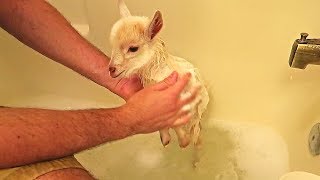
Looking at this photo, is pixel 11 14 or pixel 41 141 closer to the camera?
pixel 41 141

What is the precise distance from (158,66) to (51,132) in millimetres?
251

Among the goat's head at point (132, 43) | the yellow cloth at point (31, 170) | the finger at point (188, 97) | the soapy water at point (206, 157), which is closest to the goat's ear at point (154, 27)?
the goat's head at point (132, 43)

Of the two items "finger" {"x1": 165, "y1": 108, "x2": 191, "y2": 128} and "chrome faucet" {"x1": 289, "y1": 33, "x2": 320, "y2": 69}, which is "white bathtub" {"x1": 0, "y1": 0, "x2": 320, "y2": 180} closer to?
"chrome faucet" {"x1": 289, "y1": 33, "x2": 320, "y2": 69}

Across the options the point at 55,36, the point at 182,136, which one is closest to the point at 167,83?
the point at 182,136

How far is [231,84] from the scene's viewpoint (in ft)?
4.25

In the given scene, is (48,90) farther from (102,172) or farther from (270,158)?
(270,158)

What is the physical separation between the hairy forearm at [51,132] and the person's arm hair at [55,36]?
148 mm

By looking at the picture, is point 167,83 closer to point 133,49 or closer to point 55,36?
point 133,49

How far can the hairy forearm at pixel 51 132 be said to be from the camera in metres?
0.82

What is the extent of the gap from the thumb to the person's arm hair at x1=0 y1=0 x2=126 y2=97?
0.14 meters

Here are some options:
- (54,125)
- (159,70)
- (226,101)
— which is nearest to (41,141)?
(54,125)

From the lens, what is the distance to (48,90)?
59.1 inches

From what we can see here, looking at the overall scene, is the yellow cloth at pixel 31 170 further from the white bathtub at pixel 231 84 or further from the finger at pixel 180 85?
the white bathtub at pixel 231 84

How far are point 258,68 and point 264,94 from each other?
0.08m
